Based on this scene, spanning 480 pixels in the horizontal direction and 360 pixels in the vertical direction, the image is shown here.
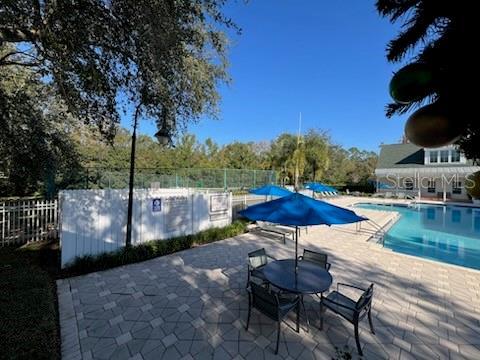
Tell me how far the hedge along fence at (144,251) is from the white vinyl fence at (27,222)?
337 centimetres

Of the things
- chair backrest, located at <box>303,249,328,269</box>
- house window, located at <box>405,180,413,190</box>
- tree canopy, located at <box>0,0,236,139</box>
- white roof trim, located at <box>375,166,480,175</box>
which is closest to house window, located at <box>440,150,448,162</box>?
white roof trim, located at <box>375,166,480,175</box>

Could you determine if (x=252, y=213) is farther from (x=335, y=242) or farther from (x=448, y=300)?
(x=335, y=242)

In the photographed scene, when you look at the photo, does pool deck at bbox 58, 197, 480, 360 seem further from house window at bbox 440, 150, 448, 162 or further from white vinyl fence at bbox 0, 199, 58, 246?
house window at bbox 440, 150, 448, 162

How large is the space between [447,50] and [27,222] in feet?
36.9

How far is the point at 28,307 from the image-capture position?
4508 mm

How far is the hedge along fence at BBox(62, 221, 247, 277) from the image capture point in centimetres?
650

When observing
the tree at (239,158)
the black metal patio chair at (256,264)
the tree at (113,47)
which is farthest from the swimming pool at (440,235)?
the tree at (239,158)

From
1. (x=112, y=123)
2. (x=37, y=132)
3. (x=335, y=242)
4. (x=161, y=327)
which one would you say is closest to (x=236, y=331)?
(x=161, y=327)

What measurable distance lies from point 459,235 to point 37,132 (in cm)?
1959

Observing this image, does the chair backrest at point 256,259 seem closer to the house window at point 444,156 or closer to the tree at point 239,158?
the tree at point 239,158

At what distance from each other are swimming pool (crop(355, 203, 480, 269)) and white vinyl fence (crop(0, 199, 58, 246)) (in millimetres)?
13442

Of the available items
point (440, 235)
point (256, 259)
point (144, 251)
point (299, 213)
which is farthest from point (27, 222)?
point (440, 235)

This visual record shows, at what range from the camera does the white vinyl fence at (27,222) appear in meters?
8.00

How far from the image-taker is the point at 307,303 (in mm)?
4930
